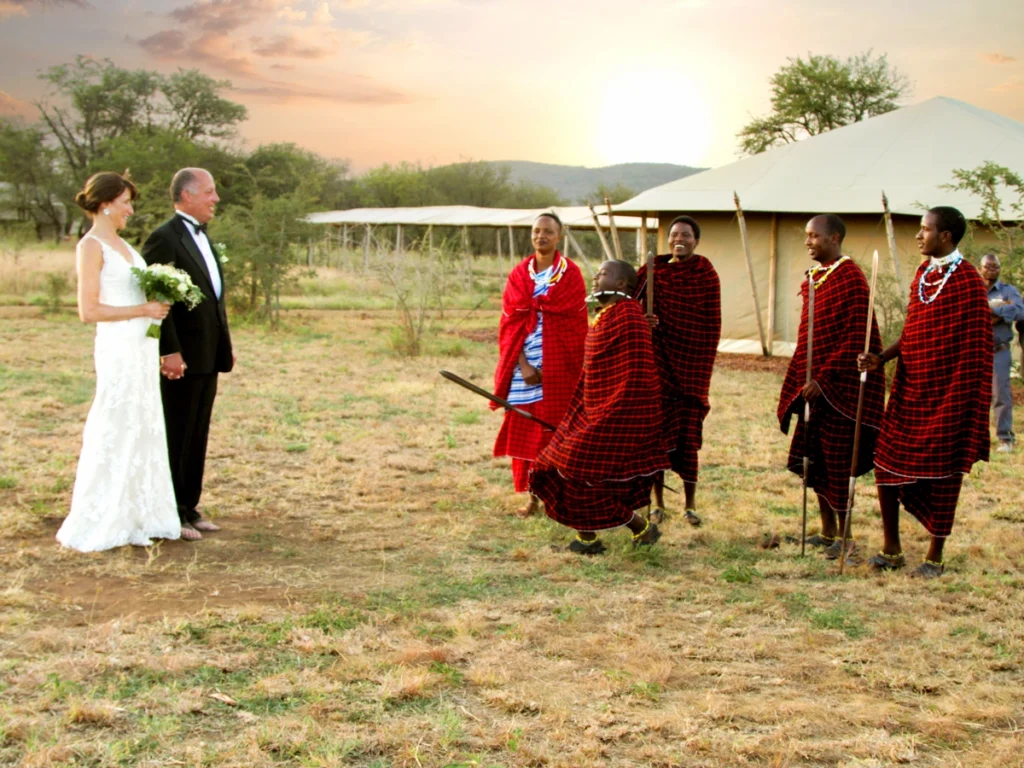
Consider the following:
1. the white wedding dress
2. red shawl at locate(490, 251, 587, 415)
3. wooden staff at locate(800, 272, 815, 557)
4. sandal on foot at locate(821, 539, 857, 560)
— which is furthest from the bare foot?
the white wedding dress

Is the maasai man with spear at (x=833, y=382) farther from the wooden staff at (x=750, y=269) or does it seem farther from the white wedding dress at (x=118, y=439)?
the wooden staff at (x=750, y=269)

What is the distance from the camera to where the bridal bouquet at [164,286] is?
5.11 metres

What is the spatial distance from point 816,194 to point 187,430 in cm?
1105

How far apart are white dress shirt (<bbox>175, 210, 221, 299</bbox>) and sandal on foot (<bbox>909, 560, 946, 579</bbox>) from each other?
3849 mm

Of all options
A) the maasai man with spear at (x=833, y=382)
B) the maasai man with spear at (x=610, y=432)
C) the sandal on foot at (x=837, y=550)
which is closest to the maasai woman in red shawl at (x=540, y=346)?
the maasai man with spear at (x=610, y=432)

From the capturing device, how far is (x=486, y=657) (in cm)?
400

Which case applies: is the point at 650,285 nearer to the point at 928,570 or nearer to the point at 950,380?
the point at 950,380

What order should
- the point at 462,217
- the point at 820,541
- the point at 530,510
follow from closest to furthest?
the point at 820,541 → the point at 530,510 → the point at 462,217

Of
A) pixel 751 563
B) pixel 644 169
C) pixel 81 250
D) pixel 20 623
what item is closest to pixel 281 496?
pixel 81 250

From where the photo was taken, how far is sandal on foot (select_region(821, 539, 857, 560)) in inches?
215

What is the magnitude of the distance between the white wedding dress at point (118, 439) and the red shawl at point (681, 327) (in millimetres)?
2746

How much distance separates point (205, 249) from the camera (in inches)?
220

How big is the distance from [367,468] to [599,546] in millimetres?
2424

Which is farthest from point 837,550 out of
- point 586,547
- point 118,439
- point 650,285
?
point 118,439
